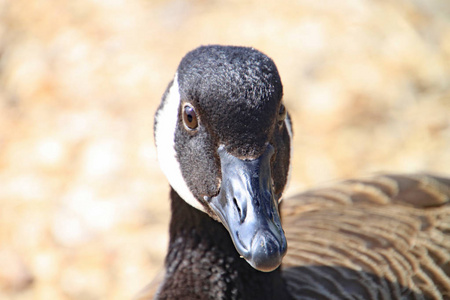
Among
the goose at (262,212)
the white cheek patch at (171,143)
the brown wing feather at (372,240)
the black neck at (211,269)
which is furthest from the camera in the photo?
the brown wing feather at (372,240)

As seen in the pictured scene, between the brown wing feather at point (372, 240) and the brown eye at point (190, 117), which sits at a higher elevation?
the brown eye at point (190, 117)

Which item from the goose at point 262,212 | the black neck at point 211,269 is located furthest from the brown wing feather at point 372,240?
the black neck at point 211,269

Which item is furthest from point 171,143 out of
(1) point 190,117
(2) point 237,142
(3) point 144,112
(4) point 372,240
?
(3) point 144,112

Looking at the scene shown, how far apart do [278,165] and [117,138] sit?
4.03 metres

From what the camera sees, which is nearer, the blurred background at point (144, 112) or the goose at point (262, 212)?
the goose at point (262, 212)

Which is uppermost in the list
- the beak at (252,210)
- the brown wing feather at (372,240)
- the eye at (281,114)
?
the eye at (281,114)

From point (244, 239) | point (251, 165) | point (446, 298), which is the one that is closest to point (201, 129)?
point (251, 165)

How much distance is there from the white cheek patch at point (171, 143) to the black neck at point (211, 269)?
231 mm

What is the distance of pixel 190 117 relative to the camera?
8.10 ft

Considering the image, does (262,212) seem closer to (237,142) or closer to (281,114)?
(237,142)

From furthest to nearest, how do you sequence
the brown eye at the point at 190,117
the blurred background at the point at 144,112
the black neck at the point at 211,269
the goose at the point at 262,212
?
the blurred background at the point at 144,112 < the black neck at the point at 211,269 < the brown eye at the point at 190,117 < the goose at the point at 262,212

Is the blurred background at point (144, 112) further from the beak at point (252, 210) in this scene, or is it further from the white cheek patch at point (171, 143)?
the beak at point (252, 210)

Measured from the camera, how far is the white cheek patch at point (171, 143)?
2658mm

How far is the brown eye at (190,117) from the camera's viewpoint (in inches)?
96.4
